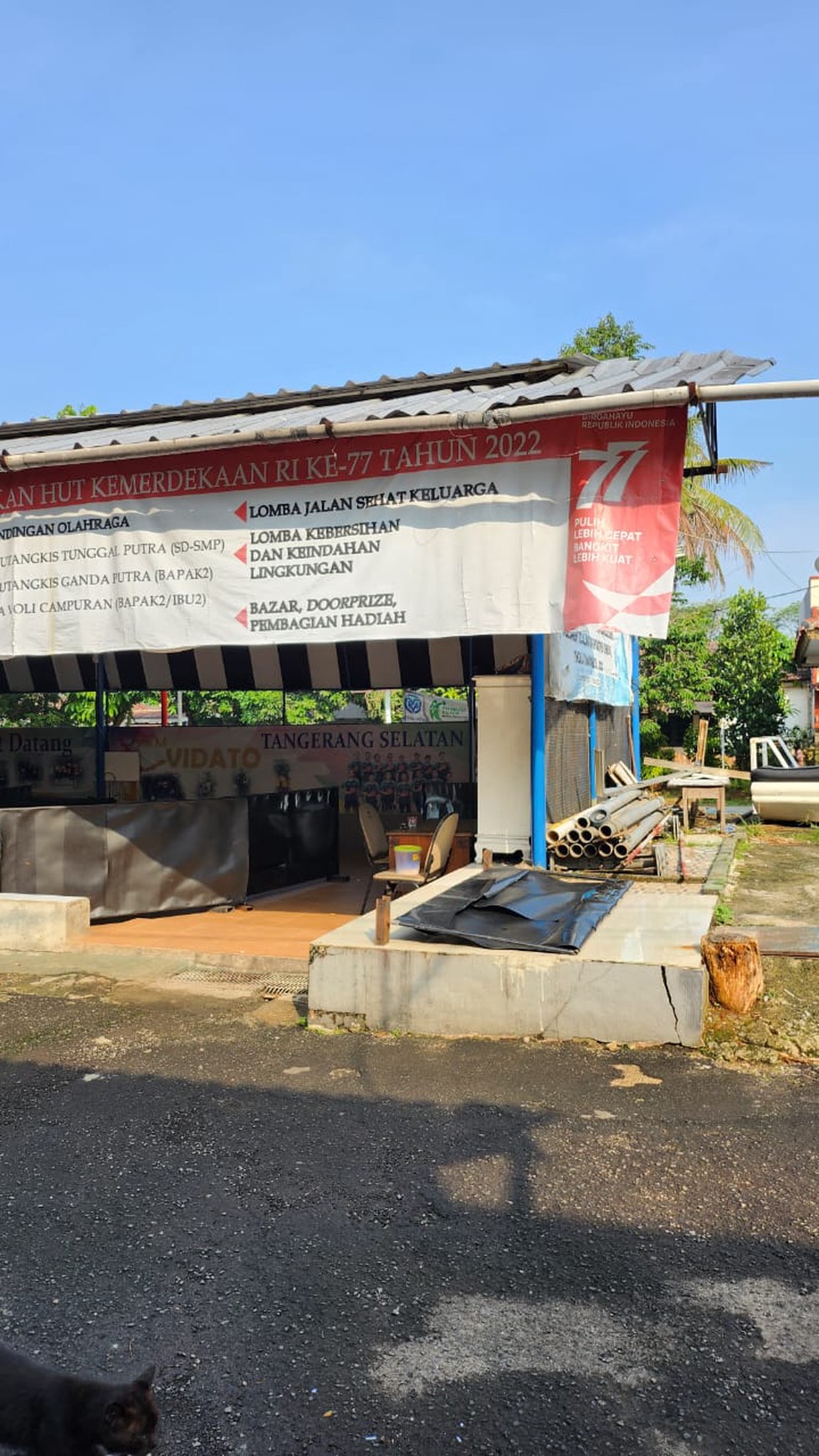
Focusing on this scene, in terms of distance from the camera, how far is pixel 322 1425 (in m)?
2.63

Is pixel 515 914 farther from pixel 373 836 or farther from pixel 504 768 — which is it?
pixel 373 836

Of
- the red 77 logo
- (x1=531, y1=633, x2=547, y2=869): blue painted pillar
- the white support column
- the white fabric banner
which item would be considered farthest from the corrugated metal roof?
the white support column

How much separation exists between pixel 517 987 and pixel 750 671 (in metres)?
23.8

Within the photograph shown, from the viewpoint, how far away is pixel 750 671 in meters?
27.7

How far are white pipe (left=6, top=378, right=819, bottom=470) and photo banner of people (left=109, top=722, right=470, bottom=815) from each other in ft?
28.1

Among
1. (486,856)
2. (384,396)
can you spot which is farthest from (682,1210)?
(384,396)

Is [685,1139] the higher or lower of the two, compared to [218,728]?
lower

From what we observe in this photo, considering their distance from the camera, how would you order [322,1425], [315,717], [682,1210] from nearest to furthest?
1. [322,1425]
2. [682,1210]
3. [315,717]

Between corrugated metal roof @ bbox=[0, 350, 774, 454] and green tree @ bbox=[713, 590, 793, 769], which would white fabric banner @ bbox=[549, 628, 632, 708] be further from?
green tree @ bbox=[713, 590, 793, 769]

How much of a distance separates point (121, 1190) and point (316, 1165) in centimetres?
81

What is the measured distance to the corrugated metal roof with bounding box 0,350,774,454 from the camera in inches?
281

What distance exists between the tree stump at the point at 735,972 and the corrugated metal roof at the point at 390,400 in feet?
12.1

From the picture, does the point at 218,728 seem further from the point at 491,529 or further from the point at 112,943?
the point at 491,529

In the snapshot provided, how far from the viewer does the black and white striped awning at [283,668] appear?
52.0ft
